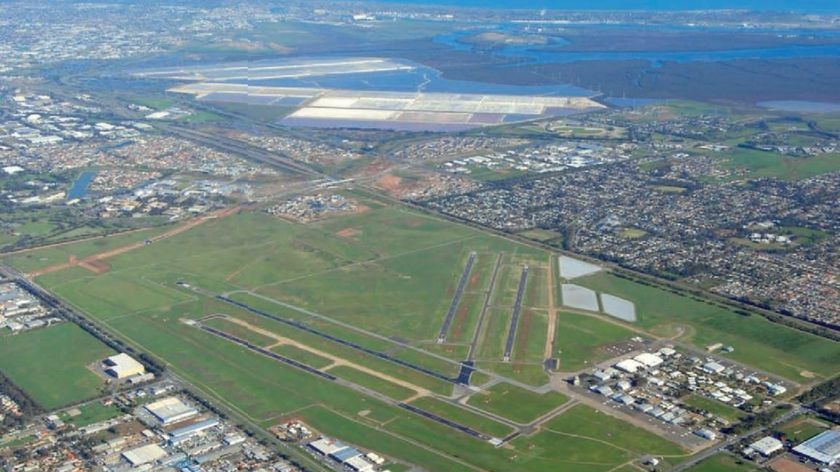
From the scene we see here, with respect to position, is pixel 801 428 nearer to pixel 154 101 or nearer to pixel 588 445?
pixel 588 445

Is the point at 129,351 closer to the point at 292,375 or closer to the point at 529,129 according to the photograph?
the point at 292,375

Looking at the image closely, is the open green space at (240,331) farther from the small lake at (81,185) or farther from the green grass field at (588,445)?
the small lake at (81,185)

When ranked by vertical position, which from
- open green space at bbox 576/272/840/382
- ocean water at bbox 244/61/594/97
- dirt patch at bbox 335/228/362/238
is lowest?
dirt patch at bbox 335/228/362/238

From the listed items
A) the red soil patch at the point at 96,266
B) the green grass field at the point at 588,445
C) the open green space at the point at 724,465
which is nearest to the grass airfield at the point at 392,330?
the green grass field at the point at 588,445

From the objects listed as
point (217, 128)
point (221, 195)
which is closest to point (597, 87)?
point (217, 128)

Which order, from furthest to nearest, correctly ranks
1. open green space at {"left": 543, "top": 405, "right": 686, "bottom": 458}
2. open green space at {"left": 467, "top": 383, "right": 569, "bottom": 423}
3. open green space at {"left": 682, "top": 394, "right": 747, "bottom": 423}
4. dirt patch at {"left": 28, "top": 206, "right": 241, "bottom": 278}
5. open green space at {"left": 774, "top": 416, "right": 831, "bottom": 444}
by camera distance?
dirt patch at {"left": 28, "top": 206, "right": 241, "bottom": 278} → open green space at {"left": 467, "top": 383, "right": 569, "bottom": 423} → open green space at {"left": 682, "top": 394, "right": 747, "bottom": 423} → open green space at {"left": 774, "top": 416, "right": 831, "bottom": 444} → open green space at {"left": 543, "top": 405, "right": 686, "bottom": 458}

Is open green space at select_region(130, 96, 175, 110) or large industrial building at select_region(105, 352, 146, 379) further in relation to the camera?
open green space at select_region(130, 96, 175, 110)

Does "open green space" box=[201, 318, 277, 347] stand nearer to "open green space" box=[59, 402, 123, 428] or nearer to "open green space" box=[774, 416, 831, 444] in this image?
"open green space" box=[59, 402, 123, 428]

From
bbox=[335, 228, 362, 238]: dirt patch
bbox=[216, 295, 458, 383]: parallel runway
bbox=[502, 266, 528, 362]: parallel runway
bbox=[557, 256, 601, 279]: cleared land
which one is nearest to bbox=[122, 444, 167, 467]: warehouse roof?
bbox=[216, 295, 458, 383]: parallel runway
